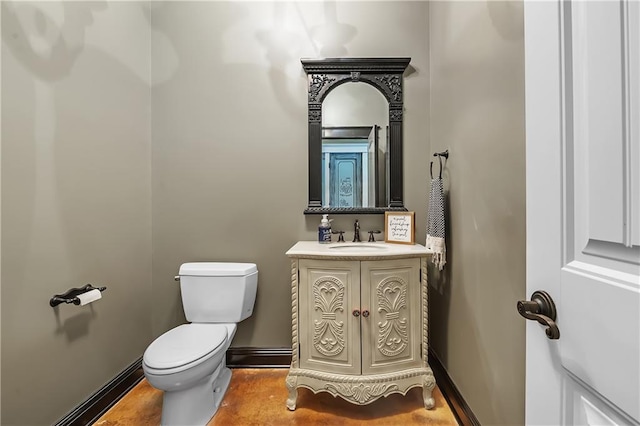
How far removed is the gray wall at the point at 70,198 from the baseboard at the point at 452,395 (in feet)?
6.32

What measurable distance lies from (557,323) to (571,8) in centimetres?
55

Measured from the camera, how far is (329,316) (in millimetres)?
1472

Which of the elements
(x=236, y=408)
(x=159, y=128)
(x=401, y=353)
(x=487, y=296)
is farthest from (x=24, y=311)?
(x=487, y=296)

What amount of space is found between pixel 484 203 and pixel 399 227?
0.66 metres

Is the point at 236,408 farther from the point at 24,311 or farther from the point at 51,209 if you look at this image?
the point at 51,209

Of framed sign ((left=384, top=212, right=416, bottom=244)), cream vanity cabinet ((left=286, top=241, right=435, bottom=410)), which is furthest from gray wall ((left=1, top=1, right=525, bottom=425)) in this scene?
cream vanity cabinet ((left=286, top=241, right=435, bottom=410))

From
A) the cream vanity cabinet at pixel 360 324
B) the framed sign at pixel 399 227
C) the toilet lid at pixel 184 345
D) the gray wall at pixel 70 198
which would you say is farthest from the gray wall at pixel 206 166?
the toilet lid at pixel 184 345

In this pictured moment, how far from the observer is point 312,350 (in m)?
1.49

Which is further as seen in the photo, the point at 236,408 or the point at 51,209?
the point at 236,408

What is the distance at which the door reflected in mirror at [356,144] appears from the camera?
193cm

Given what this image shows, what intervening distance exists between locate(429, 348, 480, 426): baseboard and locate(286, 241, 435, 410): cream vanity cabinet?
0.12 metres

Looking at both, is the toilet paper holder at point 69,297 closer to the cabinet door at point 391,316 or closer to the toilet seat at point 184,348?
the toilet seat at point 184,348

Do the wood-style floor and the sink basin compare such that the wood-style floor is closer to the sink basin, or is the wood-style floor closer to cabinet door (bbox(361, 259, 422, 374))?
cabinet door (bbox(361, 259, 422, 374))

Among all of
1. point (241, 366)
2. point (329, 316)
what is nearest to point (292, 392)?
point (329, 316)
